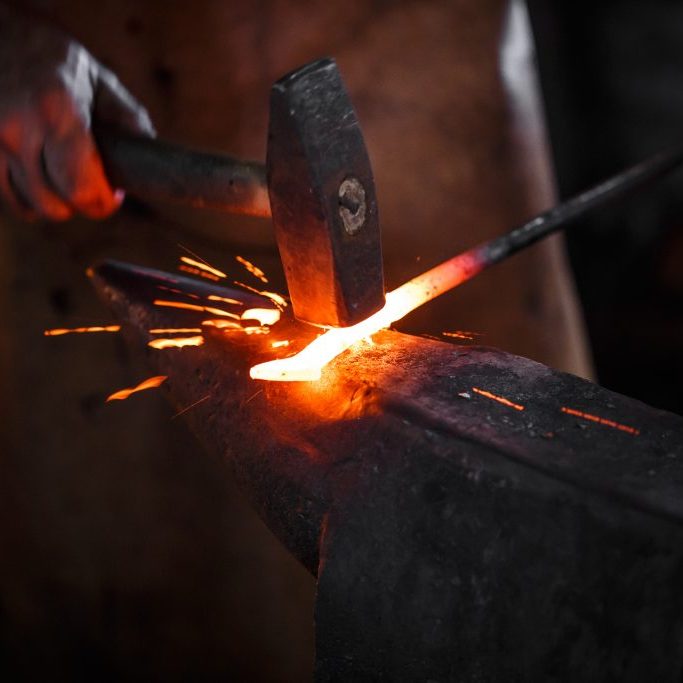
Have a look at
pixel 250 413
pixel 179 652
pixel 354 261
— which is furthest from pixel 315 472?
pixel 179 652

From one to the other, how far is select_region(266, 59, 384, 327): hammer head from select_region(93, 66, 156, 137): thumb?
560mm

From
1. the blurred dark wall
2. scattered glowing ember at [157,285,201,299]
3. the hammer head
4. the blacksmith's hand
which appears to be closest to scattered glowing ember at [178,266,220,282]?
the blacksmith's hand

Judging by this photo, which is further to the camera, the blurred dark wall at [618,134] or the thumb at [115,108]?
the blurred dark wall at [618,134]

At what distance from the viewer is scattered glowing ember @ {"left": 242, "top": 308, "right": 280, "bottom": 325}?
109 cm

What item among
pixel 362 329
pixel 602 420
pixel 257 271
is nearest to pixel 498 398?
pixel 602 420

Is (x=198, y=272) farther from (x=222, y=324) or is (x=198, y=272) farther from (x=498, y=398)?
(x=498, y=398)

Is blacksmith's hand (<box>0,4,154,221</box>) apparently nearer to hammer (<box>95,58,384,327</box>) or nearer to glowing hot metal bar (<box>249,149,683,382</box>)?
hammer (<box>95,58,384,327</box>)

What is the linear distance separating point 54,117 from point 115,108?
0.11 metres

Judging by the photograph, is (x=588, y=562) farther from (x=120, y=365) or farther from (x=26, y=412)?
(x=26, y=412)

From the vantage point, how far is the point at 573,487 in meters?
0.71

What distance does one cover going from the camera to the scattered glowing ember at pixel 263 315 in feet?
3.58

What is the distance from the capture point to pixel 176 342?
43.1 inches

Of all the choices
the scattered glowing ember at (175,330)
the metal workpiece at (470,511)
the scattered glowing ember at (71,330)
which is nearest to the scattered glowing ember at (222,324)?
the scattered glowing ember at (175,330)

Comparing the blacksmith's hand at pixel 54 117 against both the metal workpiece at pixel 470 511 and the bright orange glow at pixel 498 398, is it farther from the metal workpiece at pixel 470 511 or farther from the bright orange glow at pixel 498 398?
the bright orange glow at pixel 498 398
